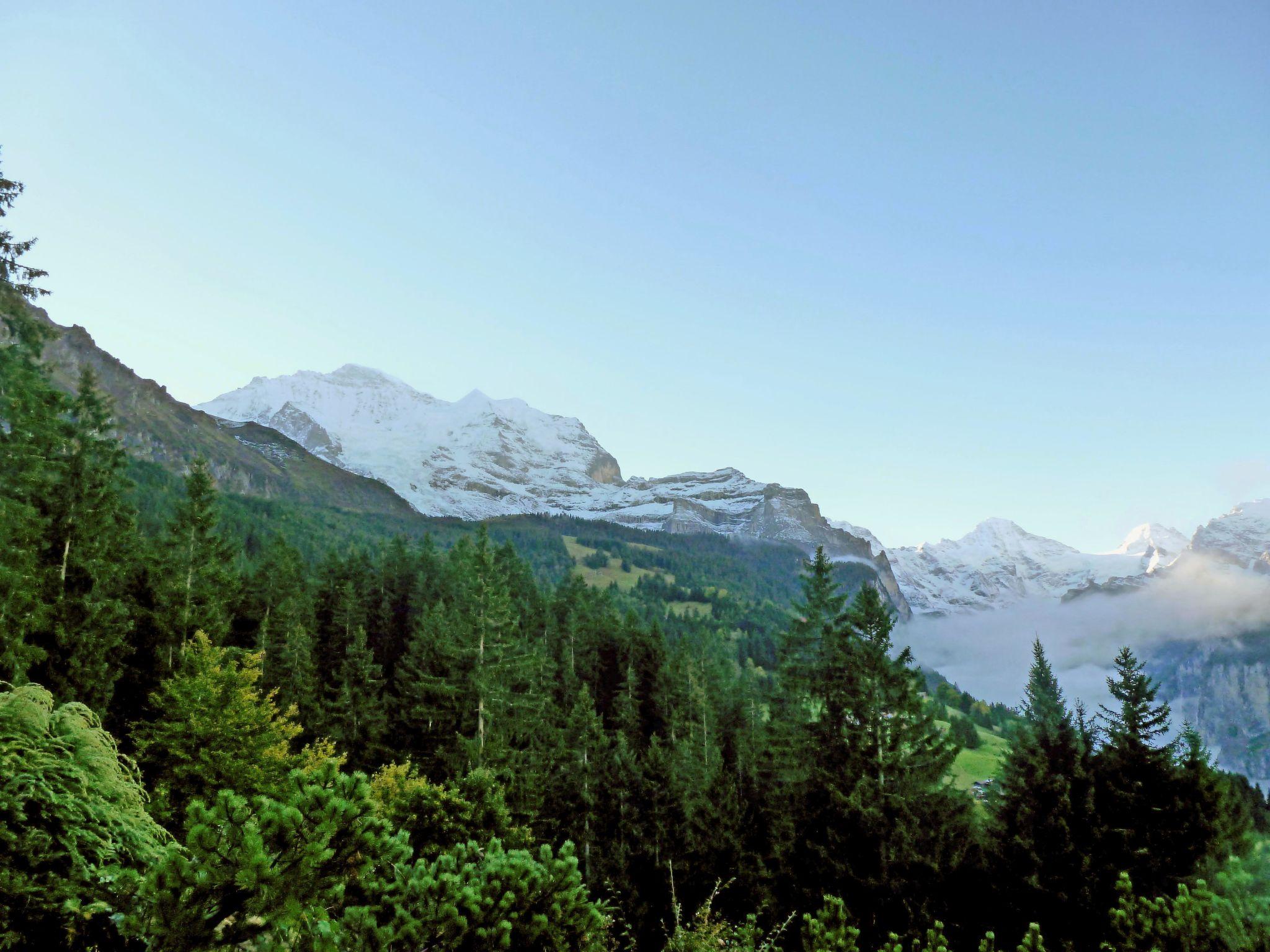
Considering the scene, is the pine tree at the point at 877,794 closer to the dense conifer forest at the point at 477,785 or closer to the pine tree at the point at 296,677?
the dense conifer forest at the point at 477,785

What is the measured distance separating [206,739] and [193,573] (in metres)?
13.1

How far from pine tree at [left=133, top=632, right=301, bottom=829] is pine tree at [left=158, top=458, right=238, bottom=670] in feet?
18.6

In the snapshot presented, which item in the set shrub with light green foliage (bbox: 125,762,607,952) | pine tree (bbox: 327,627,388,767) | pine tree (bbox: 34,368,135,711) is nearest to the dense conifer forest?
shrub with light green foliage (bbox: 125,762,607,952)

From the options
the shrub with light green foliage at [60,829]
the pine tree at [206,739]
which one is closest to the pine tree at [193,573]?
the pine tree at [206,739]

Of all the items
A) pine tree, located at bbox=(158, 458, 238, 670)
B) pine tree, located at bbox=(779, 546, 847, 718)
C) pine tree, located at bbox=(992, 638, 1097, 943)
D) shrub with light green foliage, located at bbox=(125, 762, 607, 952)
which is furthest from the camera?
pine tree, located at bbox=(779, 546, 847, 718)

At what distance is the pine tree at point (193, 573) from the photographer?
39.0 metres

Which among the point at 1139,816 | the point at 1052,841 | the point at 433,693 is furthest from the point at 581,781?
the point at 1139,816

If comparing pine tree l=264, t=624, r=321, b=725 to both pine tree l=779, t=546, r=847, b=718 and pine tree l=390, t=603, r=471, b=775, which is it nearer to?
pine tree l=390, t=603, r=471, b=775

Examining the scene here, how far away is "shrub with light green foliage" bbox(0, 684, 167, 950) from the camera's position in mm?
6574

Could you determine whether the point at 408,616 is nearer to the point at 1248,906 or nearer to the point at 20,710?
the point at 20,710

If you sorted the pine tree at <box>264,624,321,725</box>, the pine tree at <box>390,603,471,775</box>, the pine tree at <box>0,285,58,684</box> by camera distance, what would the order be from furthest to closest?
the pine tree at <box>264,624,321,725</box> < the pine tree at <box>390,603,471,775</box> < the pine tree at <box>0,285,58,684</box>

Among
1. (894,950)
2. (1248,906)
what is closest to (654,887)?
(894,950)

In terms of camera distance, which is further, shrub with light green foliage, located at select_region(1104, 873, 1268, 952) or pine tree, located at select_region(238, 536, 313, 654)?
pine tree, located at select_region(238, 536, 313, 654)

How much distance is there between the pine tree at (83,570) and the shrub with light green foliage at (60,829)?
78.4ft
